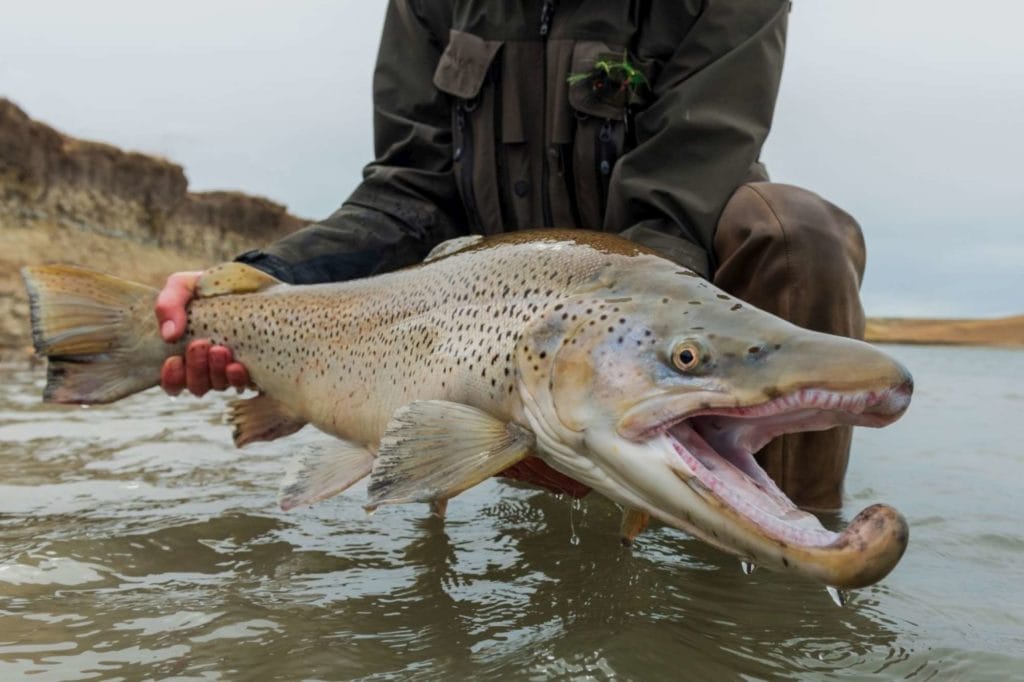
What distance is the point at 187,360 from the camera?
9.78ft

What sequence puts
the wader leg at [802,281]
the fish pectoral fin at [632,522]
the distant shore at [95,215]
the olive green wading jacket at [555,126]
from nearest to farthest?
the fish pectoral fin at [632,522] < the wader leg at [802,281] < the olive green wading jacket at [555,126] < the distant shore at [95,215]

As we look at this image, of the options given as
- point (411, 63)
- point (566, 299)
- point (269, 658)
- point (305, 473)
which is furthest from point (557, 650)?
point (411, 63)

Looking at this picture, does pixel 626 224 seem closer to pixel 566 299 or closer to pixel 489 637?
pixel 566 299

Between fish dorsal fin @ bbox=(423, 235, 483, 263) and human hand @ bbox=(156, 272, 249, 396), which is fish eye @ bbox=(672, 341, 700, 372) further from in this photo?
human hand @ bbox=(156, 272, 249, 396)

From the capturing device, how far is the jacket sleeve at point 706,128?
9.82ft

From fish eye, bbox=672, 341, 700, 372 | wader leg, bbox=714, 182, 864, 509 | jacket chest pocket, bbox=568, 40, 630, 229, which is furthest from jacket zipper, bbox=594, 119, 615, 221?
fish eye, bbox=672, 341, 700, 372

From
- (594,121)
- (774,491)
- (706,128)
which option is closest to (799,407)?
(774,491)

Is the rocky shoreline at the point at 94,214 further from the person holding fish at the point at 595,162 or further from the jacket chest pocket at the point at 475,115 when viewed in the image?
the jacket chest pocket at the point at 475,115

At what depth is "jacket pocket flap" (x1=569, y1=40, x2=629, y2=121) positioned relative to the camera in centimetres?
330

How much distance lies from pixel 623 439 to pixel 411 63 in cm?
249

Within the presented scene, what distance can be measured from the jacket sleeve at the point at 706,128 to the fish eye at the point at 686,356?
45.6 inches

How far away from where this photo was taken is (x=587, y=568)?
2.42 m

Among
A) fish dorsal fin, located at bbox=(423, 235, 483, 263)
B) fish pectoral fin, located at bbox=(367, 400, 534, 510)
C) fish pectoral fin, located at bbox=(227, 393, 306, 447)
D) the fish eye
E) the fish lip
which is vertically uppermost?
fish dorsal fin, located at bbox=(423, 235, 483, 263)

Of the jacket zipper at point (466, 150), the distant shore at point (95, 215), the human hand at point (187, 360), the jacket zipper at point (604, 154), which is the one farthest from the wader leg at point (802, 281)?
the distant shore at point (95, 215)
